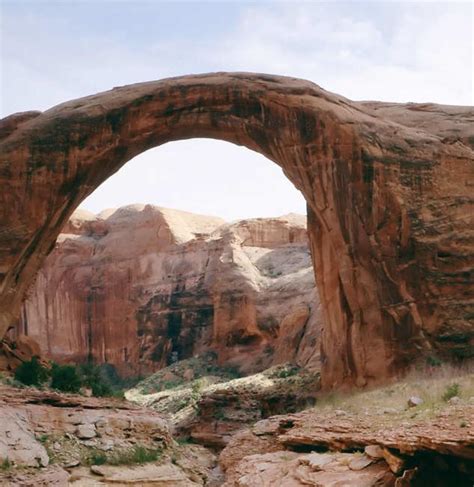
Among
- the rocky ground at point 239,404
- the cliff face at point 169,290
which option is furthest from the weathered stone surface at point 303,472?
the cliff face at point 169,290

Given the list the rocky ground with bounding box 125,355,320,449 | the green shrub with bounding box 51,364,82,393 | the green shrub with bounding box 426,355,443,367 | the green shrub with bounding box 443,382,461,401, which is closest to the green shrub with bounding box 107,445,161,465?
the green shrub with bounding box 51,364,82,393

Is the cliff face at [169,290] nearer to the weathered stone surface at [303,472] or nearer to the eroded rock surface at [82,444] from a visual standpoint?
the eroded rock surface at [82,444]

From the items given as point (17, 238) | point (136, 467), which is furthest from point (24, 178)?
point (136, 467)

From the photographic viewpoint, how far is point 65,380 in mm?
20562

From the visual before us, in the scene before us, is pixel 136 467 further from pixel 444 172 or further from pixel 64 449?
pixel 444 172

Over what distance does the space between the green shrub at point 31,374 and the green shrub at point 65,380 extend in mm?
280

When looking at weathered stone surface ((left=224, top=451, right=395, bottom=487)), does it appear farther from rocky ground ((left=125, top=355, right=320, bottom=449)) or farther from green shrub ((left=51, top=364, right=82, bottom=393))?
green shrub ((left=51, top=364, right=82, bottom=393))

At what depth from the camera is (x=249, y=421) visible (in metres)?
22.6

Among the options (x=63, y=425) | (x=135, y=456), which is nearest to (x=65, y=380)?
(x=63, y=425)

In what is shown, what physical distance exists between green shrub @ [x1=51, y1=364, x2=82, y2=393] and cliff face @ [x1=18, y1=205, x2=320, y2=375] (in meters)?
12.6

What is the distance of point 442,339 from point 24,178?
433 inches

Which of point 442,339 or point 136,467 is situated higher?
point 442,339

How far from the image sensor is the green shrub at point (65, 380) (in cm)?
2038

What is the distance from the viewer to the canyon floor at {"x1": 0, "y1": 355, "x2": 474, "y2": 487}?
11.5 m
